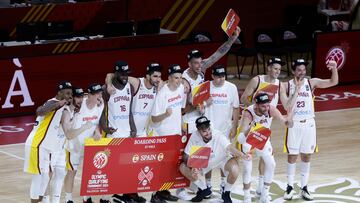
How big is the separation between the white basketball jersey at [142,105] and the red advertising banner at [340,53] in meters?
9.57

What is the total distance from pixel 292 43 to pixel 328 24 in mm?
1464

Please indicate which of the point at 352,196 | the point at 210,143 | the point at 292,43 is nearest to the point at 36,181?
the point at 210,143

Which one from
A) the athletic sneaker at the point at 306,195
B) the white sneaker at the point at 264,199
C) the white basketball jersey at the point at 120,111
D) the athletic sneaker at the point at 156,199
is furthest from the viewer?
the athletic sneaker at the point at 306,195

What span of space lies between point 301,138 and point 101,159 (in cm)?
321

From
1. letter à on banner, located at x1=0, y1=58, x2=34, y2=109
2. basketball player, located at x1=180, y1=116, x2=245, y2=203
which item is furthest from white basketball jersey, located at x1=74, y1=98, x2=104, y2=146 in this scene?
letter à on banner, located at x1=0, y1=58, x2=34, y2=109

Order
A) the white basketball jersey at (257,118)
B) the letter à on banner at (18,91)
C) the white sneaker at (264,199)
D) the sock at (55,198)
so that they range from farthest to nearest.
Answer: the letter à on banner at (18,91)
the white sneaker at (264,199)
the white basketball jersey at (257,118)
the sock at (55,198)

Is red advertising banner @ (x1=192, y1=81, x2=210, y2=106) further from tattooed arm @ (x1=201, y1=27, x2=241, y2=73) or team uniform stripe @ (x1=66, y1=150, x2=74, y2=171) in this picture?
team uniform stripe @ (x1=66, y1=150, x2=74, y2=171)

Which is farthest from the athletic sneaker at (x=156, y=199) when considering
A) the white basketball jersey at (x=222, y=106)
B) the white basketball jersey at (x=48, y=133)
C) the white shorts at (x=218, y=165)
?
the white basketball jersey at (x=48, y=133)

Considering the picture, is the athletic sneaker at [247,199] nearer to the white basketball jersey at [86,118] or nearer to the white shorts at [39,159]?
the white basketball jersey at [86,118]

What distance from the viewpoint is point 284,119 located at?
17797mm

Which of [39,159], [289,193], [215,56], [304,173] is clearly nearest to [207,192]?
[289,193]

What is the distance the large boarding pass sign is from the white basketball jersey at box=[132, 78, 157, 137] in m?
0.41

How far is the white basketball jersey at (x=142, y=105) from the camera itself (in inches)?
708

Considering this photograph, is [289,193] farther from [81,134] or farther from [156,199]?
[81,134]
